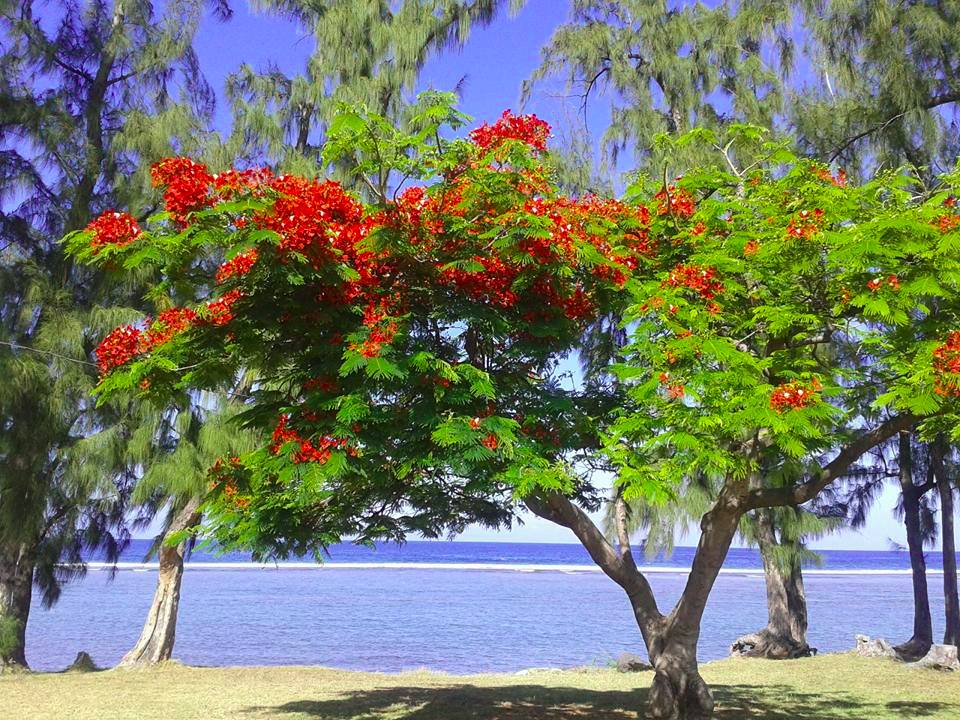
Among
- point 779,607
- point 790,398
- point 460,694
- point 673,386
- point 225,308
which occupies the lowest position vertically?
point 460,694

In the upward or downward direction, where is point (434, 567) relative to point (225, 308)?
downward

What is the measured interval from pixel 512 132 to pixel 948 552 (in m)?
9.93

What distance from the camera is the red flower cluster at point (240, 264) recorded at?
589cm

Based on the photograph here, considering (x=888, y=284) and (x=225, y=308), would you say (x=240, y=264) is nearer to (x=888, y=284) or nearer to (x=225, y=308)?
(x=225, y=308)

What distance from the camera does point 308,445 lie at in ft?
18.7

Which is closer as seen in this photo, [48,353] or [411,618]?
[48,353]

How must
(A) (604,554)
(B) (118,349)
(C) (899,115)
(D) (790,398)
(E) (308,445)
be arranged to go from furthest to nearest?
(C) (899,115)
(A) (604,554)
(B) (118,349)
(E) (308,445)
(D) (790,398)

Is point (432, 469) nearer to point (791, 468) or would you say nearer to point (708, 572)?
point (708, 572)

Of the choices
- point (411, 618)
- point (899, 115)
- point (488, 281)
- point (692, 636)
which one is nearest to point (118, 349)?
point (488, 281)

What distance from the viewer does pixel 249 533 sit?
6594 mm

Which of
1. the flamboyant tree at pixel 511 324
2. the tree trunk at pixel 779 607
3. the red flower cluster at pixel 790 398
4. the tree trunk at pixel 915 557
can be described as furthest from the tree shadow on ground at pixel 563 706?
the tree trunk at pixel 915 557

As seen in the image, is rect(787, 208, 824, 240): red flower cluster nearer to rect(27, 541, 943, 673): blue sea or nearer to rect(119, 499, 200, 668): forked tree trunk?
rect(27, 541, 943, 673): blue sea

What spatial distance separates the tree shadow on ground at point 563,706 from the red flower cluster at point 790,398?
3798mm

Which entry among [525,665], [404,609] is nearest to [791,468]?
[525,665]
